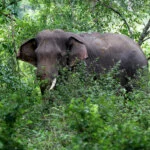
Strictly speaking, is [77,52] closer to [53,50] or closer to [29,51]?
[53,50]

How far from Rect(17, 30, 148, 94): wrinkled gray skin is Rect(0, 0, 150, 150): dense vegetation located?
0.73m

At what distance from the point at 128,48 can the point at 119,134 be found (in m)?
7.50

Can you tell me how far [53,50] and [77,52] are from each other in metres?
0.46

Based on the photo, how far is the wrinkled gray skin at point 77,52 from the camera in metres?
9.66

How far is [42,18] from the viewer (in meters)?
13.3

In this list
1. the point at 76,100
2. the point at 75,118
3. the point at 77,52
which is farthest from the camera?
the point at 77,52

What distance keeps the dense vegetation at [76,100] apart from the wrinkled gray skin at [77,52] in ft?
2.41

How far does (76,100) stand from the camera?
4.61 meters

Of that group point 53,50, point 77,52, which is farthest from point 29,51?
point 77,52

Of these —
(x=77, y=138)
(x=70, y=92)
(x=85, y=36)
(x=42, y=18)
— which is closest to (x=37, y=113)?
(x=70, y=92)

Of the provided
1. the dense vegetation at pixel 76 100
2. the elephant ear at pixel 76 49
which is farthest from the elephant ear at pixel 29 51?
the dense vegetation at pixel 76 100

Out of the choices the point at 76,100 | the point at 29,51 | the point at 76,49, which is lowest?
the point at 29,51

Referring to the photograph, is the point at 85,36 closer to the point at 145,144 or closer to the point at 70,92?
the point at 70,92

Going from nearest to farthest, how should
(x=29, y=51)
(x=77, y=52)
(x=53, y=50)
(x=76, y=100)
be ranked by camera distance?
(x=76, y=100) → (x=53, y=50) → (x=77, y=52) → (x=29, y=51)
